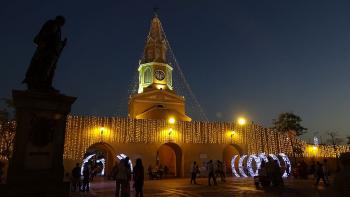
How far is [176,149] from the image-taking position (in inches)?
1234

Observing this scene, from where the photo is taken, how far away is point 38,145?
8.20 m

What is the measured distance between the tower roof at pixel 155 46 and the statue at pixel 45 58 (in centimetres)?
3648

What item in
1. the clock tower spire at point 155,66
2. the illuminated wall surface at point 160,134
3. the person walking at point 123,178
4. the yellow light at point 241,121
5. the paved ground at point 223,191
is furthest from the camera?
the clock tower spire at point 155,66

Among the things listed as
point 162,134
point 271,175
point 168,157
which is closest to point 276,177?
point 271,175

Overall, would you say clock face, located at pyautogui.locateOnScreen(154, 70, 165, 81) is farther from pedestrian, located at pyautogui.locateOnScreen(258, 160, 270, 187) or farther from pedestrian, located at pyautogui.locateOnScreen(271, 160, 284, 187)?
pedestrian, located at pyautogui.locateOnScreen(271, 160, 284, 187)

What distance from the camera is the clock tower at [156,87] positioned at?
41.1 metres

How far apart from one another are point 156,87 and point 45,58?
35537 mm

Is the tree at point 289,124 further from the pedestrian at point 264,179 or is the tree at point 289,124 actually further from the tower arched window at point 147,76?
the pedestrian at point 264,179

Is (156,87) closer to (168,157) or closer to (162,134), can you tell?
(168,157)

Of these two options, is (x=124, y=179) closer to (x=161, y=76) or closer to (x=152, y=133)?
(x=152, y=133)

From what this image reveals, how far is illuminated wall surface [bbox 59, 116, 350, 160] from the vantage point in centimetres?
2603

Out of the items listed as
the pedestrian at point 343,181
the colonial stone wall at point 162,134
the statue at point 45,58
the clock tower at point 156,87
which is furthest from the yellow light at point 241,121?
the pedestrian at point 343,181

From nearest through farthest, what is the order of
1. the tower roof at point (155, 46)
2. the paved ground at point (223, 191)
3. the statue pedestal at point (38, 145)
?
the statue pedestal at point (38, 145) < the paved ground at point (223, 191) < the tower roof at point (155, 46)

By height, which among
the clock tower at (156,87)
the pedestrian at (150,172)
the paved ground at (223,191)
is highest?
the clock tower at (156,87)
